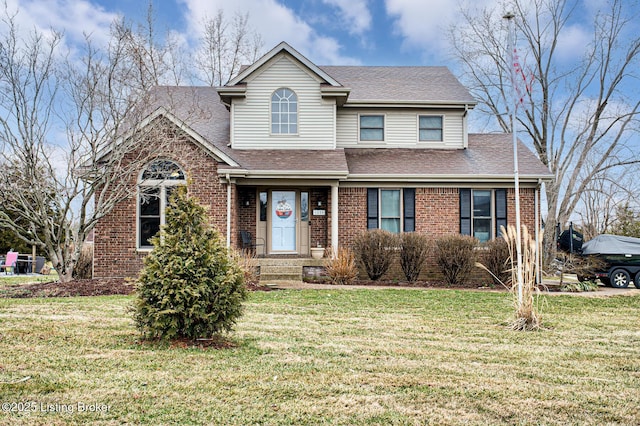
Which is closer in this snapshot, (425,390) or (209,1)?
(425,390)

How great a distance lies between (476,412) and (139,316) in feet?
13.3

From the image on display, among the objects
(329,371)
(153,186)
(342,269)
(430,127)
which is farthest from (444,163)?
(329,371)

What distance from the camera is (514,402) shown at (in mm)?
4695

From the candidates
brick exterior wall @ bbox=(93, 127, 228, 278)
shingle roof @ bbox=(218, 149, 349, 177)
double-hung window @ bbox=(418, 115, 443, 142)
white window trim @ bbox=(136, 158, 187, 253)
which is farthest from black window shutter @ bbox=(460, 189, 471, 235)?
white window trim @ bbox=(136, 158, 187, 253)

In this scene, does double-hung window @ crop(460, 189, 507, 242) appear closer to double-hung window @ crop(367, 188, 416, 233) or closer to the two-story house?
the two-story house

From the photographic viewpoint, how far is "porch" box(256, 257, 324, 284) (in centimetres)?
1523

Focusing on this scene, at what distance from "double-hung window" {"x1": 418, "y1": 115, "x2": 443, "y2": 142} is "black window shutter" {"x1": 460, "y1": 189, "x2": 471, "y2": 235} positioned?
2584 mm

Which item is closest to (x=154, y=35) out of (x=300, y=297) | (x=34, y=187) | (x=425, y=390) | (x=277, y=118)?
(x=277, y=118)

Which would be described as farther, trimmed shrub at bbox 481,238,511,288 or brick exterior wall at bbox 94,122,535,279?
brick exterior wall at bbox 94,122,535,279

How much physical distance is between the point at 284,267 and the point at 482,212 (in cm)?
658

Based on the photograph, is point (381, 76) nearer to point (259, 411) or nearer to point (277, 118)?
point (277, 118)

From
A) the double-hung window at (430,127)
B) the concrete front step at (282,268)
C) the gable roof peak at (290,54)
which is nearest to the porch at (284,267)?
the concrete front step at (282,268)

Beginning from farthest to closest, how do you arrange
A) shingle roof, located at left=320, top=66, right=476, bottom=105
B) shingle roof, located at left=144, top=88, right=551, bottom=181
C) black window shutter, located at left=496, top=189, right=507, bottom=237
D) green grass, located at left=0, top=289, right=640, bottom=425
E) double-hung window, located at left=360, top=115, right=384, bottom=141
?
double-hung window, located at left=360, top=115, right=384, bottom=141, shingle roof, located at left=320, top=66, right=476, bottom=105, black window shutter, located at left=496, top=189, right=507, bottom=237, shingle roof, located at left=144, top=88, right=551, bottom=181, green grass, located at left=0, top=289, right=640, bottom=425

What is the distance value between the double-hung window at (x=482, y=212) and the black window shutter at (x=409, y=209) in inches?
59.4
